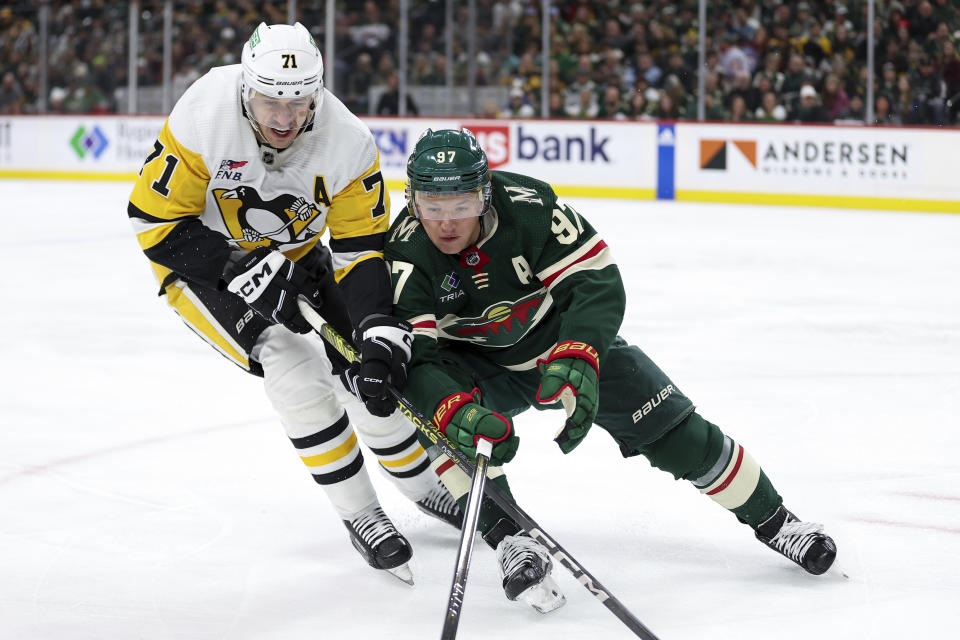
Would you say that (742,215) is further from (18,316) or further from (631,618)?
(631,618)

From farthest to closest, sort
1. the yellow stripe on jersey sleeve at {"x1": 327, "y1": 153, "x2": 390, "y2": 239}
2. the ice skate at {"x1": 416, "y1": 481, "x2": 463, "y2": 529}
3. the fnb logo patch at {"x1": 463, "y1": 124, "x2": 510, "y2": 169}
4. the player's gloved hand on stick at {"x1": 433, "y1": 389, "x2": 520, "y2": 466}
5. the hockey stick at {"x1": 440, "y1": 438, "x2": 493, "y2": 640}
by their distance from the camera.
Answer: the fnb logo patch at {"x1": 463, "y1": 124, "x2": 510, "y2": 169} → the ice skate at {"x1": 416, "y1": 481, "x2": 463, "y2": 529} → the yellow stripe on jersey sleeve at {"x1": 327, "y1": 153, "x2": 390, "y2": 239} → the player's gloved hand on stick at {"x1": 433, "y1": 389, "x2": 520, "y2": 466} → the hockey stick at {"x1": 440, "y1": 438, "x2": 493, "y2": 640}

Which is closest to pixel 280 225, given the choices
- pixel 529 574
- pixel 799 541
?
pixel 529 574

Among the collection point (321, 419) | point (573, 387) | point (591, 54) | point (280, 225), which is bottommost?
point (321, 419)

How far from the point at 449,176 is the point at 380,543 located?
2.75 feet

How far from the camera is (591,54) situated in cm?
1057

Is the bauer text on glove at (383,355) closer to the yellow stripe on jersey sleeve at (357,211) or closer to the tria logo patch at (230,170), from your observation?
the yellow stripe on jersey sleeve at (357,211)

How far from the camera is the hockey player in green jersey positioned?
7.67 feet

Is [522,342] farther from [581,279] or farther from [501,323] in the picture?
[581,279]

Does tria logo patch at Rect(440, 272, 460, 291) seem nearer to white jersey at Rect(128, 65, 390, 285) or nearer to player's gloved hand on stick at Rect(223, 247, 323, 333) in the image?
white jersey at Rect(128, 65, 390, 285)

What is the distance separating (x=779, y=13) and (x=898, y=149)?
5.42 ft

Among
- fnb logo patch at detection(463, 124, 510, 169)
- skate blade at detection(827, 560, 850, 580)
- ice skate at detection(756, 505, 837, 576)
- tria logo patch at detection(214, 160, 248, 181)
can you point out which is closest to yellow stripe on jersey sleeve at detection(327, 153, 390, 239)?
tria logo patch at detection(214, 160, 248, 181)

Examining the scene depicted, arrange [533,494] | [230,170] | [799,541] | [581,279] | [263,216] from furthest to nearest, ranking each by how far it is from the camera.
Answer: [533,494], [263,216], [230,170], [799,541], [581,279]

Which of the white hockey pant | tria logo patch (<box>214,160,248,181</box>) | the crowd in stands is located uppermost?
the crowd in stands

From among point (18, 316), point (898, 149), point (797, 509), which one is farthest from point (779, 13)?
point (797, 509)
